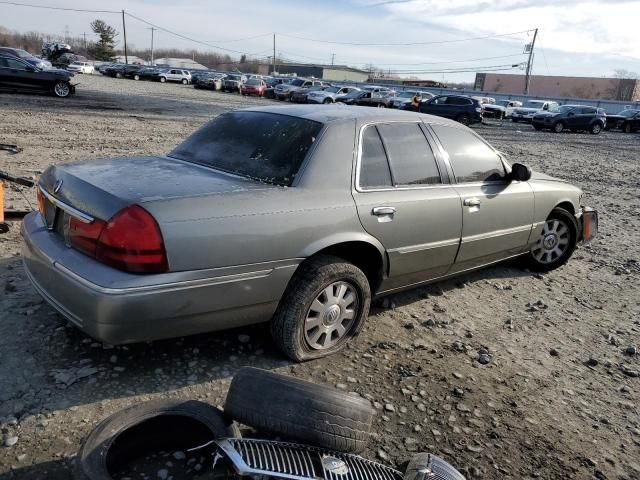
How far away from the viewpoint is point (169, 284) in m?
2.63

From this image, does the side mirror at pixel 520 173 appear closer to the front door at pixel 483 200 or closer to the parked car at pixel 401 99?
the front door at pixel 483 200

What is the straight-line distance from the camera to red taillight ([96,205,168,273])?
2.58 metres

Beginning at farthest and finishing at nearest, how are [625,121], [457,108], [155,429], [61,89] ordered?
[625,121], [457,108], [61,89], [155,429]

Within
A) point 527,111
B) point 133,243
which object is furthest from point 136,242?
point 527,111

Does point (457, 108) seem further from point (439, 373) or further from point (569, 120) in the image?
point (439, 373)

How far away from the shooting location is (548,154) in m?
16.8

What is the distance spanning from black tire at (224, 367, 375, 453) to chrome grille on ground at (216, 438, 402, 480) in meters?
0.05

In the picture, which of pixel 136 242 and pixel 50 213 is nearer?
pixel 136 242

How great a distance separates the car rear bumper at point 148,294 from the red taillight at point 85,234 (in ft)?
0.16

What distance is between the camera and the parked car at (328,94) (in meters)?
33.9

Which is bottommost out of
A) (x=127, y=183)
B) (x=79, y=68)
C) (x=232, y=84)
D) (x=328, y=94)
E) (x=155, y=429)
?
(x=155, y=429)

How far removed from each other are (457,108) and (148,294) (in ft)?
86.7

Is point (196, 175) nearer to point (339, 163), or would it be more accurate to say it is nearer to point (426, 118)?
point (339, 163)

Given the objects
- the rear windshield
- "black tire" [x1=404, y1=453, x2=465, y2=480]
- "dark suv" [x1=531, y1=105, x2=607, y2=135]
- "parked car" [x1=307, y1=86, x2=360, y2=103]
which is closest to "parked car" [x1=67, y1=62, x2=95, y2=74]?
"parked car" [x1=307, y1=86, x2=360, y2=103]
